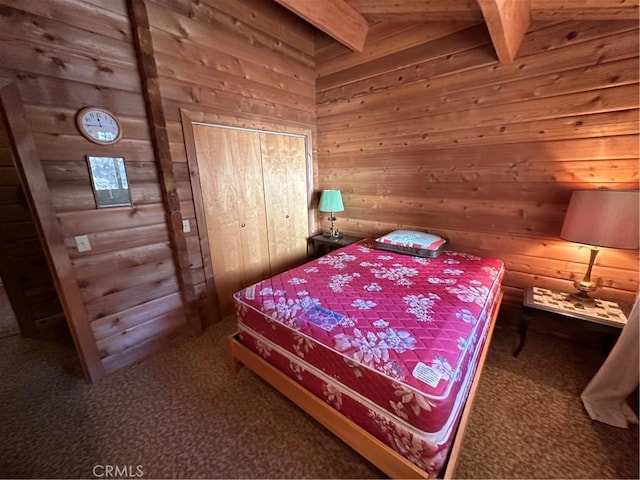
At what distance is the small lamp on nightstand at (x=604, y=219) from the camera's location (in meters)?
1.49

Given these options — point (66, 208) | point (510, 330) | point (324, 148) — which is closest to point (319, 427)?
point (510, 330)

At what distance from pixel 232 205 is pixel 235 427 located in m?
1.79

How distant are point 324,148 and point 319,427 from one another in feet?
9.40

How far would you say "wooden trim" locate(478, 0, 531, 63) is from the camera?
4.76ft

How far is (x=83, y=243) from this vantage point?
173 cm

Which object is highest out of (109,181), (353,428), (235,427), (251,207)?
(109,181)

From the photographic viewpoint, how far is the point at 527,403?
1604 mm

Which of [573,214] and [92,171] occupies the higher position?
[92,171]

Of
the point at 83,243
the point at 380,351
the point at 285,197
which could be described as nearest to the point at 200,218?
the point at 83,243

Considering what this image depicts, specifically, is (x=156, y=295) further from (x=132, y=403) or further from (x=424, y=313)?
(x=424, y=313)

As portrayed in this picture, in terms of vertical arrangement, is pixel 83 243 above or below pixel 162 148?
below

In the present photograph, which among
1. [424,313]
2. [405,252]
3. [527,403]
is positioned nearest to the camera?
[424,313]

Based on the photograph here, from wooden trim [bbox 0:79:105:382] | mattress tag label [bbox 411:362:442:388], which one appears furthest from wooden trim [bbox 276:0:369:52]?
mattress tag label [bbox 411:362:442:388]

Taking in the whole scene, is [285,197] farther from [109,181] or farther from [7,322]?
[7,322]
